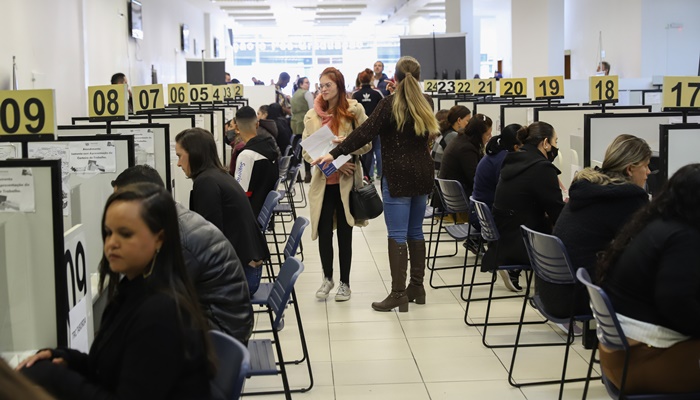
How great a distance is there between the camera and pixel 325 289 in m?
5.41

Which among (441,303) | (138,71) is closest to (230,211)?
(441,303)

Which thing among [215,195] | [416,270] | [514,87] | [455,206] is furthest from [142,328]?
[514,87]

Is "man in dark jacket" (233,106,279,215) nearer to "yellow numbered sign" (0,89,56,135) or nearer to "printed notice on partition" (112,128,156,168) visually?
"printed notice on partition" (112,128,156,168)

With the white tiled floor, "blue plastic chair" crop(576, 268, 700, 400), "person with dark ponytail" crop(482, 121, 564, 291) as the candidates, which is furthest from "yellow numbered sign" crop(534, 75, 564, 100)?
"blue plastic chair" crop(576, 268, 700, 400)

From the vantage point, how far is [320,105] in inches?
207

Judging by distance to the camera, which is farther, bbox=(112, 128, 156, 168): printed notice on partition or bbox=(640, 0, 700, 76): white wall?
bbox=(640, 0, 700, 76): white wall

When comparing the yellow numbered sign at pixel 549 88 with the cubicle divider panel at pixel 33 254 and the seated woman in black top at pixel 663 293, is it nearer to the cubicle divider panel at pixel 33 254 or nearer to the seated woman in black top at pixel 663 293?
the seated woman in black top at pixel 663 293

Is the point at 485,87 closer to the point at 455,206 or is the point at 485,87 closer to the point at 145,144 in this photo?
the point at 455,206

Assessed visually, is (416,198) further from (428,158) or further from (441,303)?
(441,303)

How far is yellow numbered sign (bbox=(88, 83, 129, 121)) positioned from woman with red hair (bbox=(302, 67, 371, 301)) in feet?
3.82

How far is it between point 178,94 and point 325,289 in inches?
97.6

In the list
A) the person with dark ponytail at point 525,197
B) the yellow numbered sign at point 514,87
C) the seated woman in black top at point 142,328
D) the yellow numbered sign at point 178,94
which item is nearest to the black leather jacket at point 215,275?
the seated woman in black top at point 142,328

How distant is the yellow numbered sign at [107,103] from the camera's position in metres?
4.46

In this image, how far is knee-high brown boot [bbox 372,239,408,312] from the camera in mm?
4961
